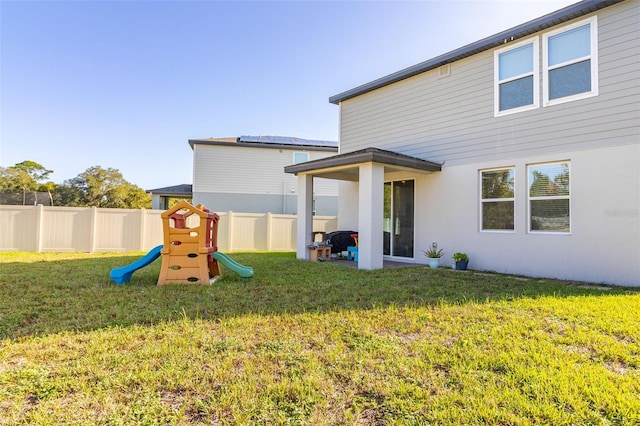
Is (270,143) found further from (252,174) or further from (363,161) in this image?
(363,161)

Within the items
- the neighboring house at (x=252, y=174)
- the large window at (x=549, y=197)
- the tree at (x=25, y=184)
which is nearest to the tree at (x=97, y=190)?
the tree at (x=25, y=184)

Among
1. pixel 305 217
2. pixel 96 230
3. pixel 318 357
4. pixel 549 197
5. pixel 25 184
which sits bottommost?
pixel 318 357

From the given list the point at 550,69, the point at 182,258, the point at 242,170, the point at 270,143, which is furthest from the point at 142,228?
the point at 550,69

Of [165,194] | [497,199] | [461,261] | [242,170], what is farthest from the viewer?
[165,194]

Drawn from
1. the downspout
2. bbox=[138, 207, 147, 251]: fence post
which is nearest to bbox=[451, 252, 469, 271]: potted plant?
bbox=[138, 207, 147, 251]: fence post

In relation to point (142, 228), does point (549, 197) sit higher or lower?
higher

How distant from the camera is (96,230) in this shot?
37.4 feet

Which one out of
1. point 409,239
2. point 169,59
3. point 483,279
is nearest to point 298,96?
point 169,59

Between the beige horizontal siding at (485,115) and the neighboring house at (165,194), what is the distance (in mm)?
13243

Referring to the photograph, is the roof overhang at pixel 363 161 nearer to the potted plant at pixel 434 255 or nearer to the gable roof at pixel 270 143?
the potted plant at pixel 434 255

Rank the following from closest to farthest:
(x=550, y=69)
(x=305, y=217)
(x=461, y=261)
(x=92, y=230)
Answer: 1. (x=550, y=69)
2. (x=461, y=261)
3. (x=305, y=217)
4. (x=92, y=230)

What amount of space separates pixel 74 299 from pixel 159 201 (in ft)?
59.5

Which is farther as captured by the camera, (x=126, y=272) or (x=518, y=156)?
(x=518, y=156)

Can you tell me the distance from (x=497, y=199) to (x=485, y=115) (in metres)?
1.95
